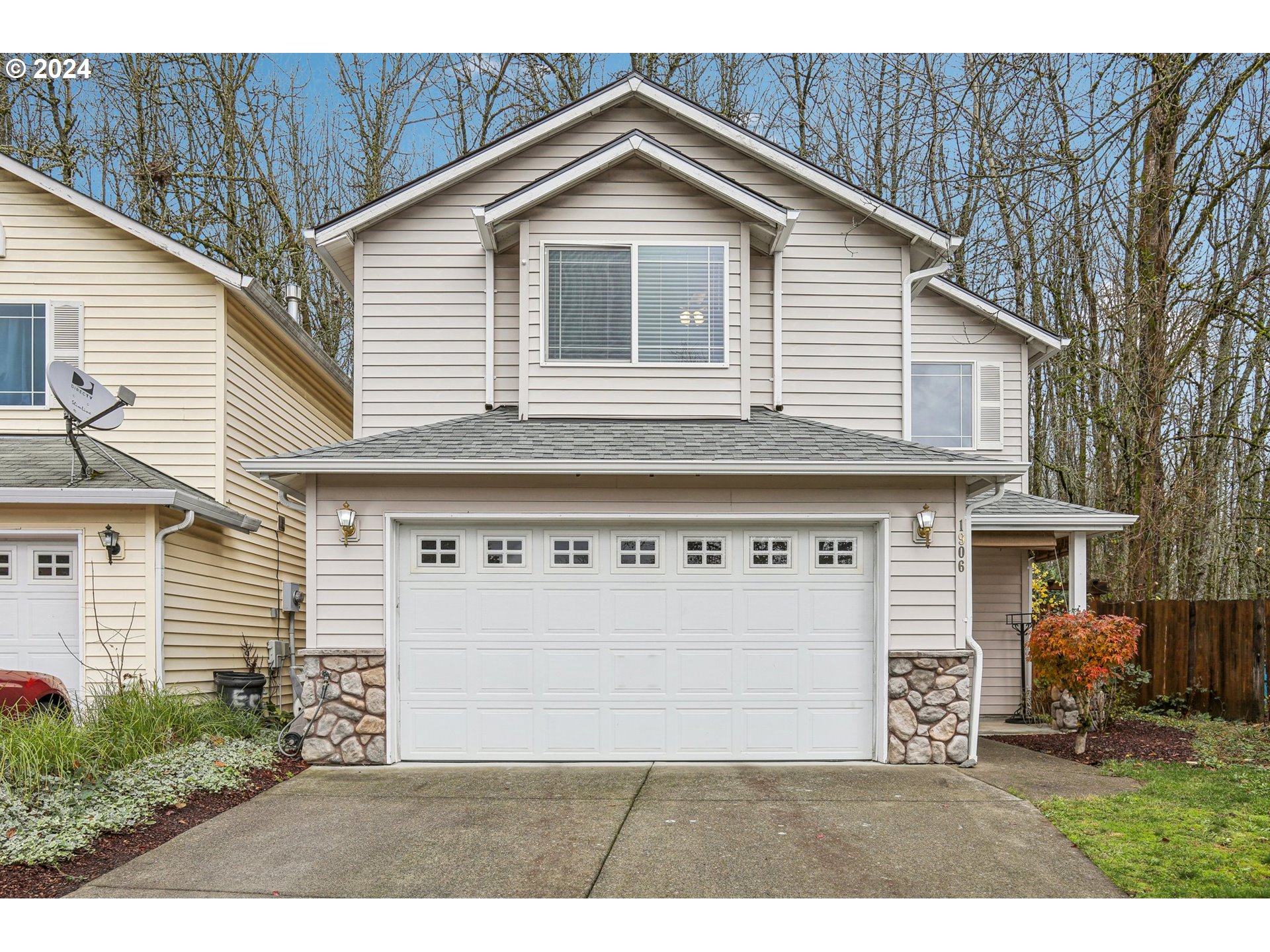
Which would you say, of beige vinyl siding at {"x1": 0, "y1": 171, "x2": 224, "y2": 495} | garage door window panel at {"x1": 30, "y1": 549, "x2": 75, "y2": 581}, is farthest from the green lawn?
beige vinyl siding at {"x1": 0, "y1": 171, "x2": 224, "y2": 495}

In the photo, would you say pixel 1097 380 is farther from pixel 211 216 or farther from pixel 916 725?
pixel 211 216

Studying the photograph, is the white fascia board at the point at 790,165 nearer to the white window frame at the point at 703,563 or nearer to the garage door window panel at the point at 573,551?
the white window frame at the point at 703,563

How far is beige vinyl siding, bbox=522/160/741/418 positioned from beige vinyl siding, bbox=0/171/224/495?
13.3 feet

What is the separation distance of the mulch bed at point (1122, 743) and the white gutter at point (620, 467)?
2.99 meters

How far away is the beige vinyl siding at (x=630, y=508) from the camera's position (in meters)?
8.42

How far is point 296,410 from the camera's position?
13.9m

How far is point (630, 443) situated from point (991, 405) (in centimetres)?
576

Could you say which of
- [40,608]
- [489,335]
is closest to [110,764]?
[40,608]

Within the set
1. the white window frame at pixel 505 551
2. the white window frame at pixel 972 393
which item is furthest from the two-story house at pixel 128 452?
the white window frame at pixel 972 393

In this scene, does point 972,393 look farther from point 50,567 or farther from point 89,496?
point 50,567

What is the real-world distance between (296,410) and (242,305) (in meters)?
2.73

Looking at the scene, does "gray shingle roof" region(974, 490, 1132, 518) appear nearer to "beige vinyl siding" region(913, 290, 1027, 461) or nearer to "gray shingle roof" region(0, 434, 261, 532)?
"beige vinyl siding" region(913, 290, 1027, 461)

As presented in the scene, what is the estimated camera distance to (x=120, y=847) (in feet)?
19.3

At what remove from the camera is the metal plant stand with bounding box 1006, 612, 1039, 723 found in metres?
11.7
